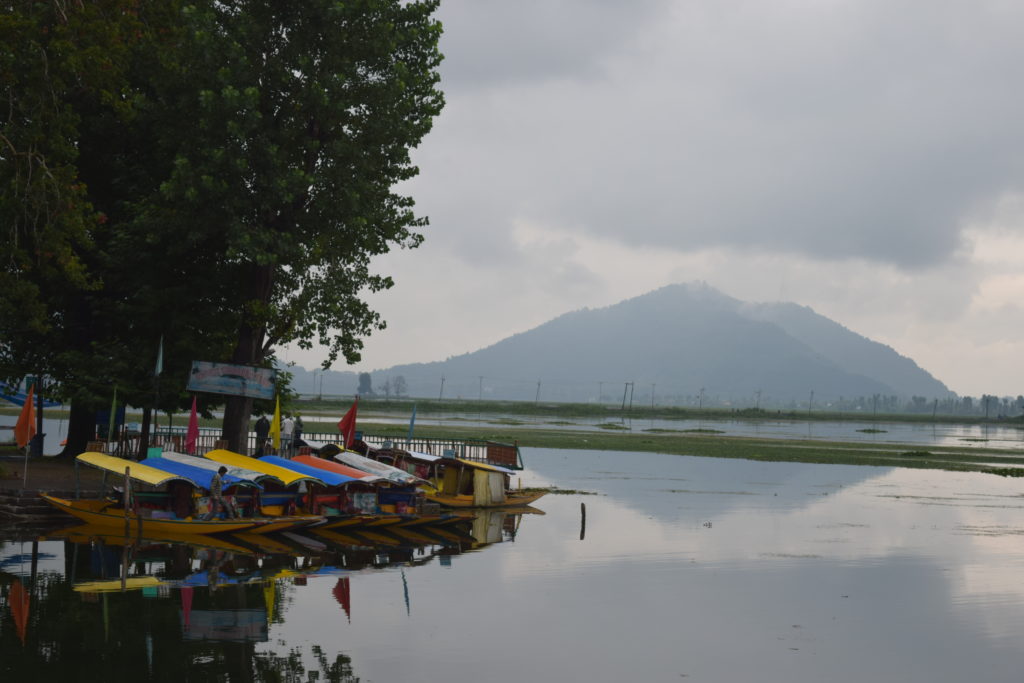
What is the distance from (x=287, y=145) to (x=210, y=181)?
447 cm

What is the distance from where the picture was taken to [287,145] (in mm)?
38125

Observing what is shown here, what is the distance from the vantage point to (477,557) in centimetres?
3127

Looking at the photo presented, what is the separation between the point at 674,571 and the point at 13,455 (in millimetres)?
32373

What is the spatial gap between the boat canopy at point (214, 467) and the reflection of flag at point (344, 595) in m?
7.42

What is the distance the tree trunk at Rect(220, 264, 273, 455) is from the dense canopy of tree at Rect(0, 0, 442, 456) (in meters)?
0.08

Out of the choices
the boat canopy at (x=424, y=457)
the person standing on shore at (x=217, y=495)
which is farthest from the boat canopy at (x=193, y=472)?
the boat canopy at (x=424, y=457)

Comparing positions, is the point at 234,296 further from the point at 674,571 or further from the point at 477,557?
the point at 674,571

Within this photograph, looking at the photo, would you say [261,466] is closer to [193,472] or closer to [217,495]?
[217,495]

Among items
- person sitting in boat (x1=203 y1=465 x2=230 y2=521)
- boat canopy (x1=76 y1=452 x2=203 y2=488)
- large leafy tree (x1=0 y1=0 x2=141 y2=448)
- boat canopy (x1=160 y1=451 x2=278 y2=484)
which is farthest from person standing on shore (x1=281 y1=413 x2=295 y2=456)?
large leafy tree (x1=0 y1=0 x2=141 y2=448)

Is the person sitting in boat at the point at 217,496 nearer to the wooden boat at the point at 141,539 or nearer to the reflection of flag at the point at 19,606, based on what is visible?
the wooden boat at the point at 141,539

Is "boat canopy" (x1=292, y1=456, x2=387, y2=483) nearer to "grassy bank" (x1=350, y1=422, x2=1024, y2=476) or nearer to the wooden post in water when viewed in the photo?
the wooden post in water

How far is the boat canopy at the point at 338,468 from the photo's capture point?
119ft

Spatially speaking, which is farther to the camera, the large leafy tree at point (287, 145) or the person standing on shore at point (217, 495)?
the large leafy tree at point (287, 145)

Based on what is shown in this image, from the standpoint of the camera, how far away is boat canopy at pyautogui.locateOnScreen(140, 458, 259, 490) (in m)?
31.4
